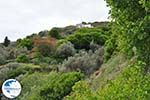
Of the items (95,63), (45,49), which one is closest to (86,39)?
(45,49)

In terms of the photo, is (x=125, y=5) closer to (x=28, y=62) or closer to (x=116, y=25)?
(x=116, y=25)

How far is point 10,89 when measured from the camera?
19906mm

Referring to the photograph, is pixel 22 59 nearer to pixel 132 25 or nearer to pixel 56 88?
pixel 56 88

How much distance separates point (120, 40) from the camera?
18406 millimetres

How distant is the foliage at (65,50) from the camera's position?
244 feet

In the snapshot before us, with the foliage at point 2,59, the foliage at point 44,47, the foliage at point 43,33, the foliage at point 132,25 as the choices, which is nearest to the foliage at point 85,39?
the foliage at point 44,47

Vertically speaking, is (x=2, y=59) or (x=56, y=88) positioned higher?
(x=56, y=88)

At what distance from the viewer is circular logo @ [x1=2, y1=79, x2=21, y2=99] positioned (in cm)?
1975

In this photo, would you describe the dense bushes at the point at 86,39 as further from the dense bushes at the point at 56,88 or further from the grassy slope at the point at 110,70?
the grassy slope at the point at 110,70

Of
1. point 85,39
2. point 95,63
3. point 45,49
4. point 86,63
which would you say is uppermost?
point 95,63

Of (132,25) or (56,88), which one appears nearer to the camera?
(132,25)

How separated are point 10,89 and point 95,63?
3054cm

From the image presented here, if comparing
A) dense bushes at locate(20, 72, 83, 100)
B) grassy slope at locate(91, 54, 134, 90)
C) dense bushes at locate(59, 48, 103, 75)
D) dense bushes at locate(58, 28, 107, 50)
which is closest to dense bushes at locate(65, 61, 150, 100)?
grassy slope at locate(91, 54, 134, 90)

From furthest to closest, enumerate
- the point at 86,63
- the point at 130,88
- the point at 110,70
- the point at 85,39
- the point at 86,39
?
the point at 86,39, the point at 85,39, the point at 86,63, the point at 110,70, the point at 130,88
